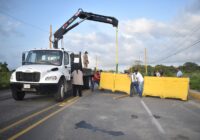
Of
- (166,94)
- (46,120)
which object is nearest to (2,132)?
(46,120)

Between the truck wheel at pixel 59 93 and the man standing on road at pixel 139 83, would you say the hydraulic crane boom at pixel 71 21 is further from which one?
the truck wheel at pixel 59 93

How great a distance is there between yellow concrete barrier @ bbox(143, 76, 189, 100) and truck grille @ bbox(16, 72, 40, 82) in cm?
793

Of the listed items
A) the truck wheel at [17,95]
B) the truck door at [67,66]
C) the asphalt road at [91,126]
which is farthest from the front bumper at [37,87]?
the asphalt road at [91,126]

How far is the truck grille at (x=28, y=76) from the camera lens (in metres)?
12.0

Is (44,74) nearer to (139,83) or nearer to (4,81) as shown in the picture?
(139,83)

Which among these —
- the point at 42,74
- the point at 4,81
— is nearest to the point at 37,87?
the point at 42,74

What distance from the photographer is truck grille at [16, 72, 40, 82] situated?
1200cm

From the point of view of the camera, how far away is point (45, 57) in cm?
1357

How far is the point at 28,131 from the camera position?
6605mm

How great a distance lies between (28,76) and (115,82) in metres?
8.59

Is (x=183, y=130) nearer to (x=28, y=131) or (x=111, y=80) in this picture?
(x=28, y=131)

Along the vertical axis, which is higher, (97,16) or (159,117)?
(97,16)

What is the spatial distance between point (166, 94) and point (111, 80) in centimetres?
458

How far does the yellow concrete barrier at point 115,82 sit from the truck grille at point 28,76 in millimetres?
7603
